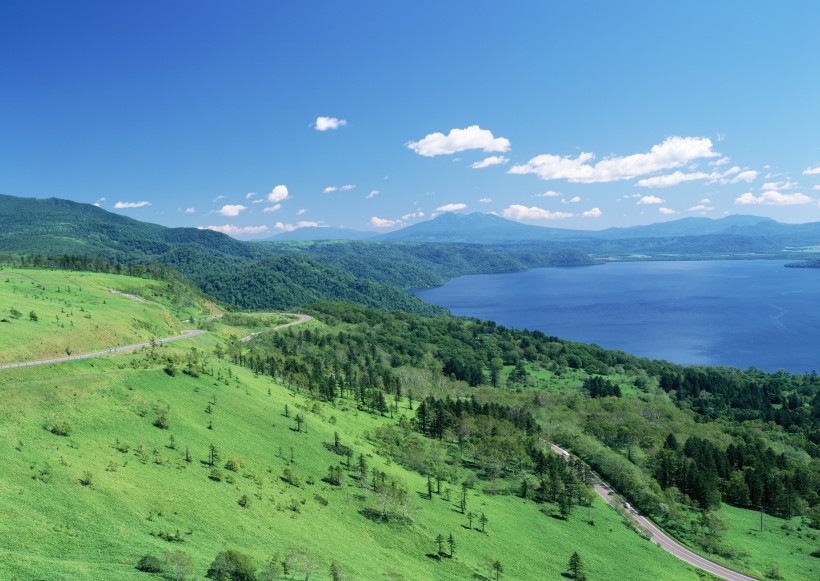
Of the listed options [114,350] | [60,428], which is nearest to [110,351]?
[114,350]

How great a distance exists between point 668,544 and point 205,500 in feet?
291

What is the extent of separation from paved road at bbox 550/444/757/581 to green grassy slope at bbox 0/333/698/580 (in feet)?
16.6

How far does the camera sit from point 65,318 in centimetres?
11356

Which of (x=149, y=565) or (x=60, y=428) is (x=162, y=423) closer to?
(x=60, y=428)

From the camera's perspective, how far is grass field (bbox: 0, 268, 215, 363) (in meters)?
91.7

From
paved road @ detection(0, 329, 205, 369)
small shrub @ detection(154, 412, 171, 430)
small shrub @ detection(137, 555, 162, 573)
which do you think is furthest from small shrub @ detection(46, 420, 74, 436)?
small shrub @ detection(137, 555, 162, 573)

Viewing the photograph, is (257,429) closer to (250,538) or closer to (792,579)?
(250,538)

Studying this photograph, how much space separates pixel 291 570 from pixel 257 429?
44042 millimetres

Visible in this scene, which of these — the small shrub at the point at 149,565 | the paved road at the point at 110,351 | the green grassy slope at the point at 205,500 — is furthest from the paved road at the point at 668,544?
the paved road at the point at 110,351

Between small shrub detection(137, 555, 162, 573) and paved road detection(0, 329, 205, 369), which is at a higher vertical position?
paved road detection(0, 329, 205, 369)

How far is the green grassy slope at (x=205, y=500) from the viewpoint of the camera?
42812 mm

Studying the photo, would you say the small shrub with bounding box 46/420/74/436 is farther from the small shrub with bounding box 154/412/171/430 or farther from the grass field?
the grass field

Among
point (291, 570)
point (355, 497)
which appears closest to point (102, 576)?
point (291, 570)

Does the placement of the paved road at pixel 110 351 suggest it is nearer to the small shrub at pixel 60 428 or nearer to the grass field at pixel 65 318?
the grass field at pixel 65 318
